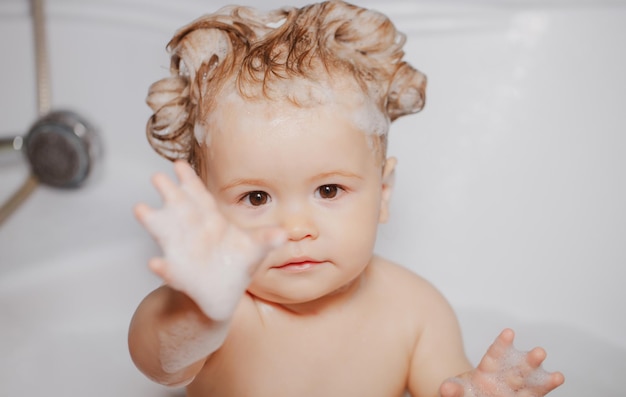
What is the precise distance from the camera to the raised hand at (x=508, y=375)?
84 cm

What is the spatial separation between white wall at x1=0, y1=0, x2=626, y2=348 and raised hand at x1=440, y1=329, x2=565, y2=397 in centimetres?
65

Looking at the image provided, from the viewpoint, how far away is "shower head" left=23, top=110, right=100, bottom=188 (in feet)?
5.09

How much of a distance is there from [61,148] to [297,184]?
855 mm

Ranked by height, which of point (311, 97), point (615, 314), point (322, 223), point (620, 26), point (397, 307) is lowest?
point (615, 314)

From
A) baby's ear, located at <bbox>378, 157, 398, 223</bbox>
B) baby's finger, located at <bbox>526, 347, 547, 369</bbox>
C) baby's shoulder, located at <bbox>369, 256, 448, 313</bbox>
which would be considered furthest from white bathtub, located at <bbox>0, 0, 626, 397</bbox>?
baby's finger, located at <bbox>526, 347, 547, 369</bbox>

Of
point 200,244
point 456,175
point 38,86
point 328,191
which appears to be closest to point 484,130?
point 456,175

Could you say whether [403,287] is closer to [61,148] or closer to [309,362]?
[309,362]

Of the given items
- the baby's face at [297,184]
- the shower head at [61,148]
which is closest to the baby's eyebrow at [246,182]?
the baby's face at [297,184]

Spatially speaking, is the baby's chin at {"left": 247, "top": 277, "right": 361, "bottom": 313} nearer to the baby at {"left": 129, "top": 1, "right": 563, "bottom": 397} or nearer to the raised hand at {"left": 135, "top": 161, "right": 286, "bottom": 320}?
the baby at {"left": 129, "top": 1, "right": 563, "bottom": 397}

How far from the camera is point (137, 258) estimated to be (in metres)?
1.62

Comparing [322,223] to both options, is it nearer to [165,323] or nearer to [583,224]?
[165,323]

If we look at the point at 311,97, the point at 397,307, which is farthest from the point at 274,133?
the point at 397,307

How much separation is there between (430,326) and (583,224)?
57cm

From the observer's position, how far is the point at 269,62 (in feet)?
2.89
